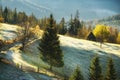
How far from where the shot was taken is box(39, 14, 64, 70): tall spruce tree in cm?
8044

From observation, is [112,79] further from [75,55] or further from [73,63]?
[75,55]

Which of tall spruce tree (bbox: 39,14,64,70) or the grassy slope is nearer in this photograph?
tall spruce tree (bbox: 39,14,64,70)

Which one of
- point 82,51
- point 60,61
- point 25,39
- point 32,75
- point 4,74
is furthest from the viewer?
point 82,51

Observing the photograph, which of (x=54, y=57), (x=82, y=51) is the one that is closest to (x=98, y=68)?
(x=54, y=57)

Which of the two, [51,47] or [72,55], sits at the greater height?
[51,47]

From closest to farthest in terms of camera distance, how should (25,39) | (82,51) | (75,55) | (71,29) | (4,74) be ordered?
(4,74) < (25,39) < (75,55) < (82,51) < (71,29)

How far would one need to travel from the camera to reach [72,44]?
399 feet

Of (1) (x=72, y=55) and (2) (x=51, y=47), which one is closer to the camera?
(2) (x=51, y=47)

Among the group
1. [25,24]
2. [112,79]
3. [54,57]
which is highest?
[25,24]

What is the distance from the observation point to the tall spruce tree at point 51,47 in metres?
80.4

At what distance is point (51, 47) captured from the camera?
263 feet

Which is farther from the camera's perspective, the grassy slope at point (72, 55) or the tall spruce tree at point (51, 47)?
the grassy slope at point (72, 55)

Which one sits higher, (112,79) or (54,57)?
(54,57)

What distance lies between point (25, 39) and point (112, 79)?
29.8 meters
